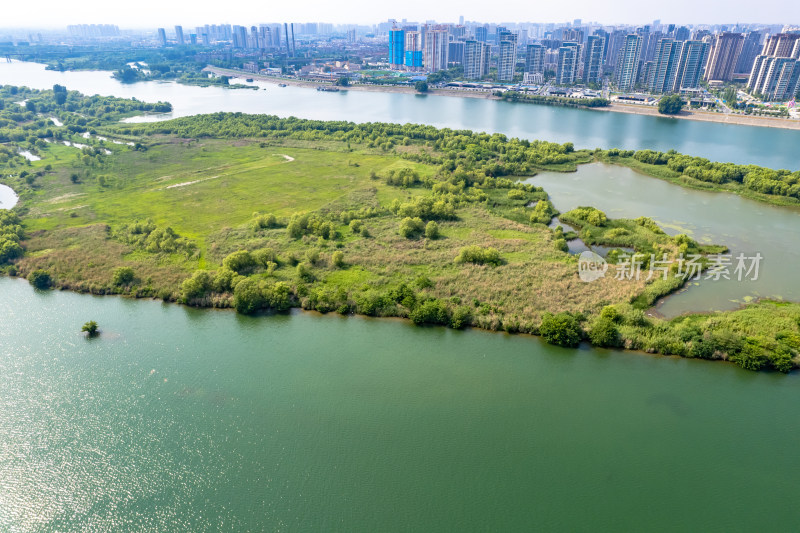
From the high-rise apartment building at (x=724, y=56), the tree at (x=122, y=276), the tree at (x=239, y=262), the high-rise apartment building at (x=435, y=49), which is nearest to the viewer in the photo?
the tree at (x=122, y=276)

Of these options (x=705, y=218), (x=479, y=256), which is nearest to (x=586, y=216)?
(x=705, y=218)

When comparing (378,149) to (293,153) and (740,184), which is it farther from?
(740,184)

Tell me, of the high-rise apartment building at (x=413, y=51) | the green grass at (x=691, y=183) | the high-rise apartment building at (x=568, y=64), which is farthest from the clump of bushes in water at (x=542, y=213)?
the high-rise apartment building at (x=413, y=51)

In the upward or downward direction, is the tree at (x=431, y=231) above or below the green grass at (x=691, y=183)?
below

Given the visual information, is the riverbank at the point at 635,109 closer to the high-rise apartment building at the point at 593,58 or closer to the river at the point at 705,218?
the high-rise apartment building at the point at 593,58

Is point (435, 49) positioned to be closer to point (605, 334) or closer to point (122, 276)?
point (122, 276)

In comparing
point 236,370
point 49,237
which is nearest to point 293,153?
point 49,237

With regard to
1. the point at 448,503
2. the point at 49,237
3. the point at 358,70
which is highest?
the point at 358,70
